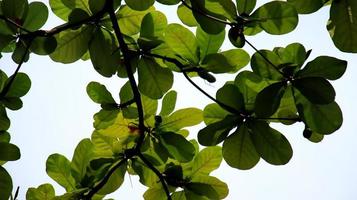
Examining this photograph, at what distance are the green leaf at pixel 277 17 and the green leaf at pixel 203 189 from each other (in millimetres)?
704

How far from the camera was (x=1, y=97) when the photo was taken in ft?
5.98

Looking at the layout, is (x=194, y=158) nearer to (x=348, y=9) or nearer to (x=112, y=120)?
(x=112, y=120)

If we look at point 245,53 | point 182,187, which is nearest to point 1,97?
point 182,187

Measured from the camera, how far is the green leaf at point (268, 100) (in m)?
1.52

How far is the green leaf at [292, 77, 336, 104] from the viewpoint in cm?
144

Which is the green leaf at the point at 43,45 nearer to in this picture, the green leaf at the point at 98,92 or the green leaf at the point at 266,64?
the green leaf at the point at 98,92

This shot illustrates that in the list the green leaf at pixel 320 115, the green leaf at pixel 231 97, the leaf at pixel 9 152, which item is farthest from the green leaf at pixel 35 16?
the green leaf at pixel 320 115

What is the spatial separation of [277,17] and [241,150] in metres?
0.52

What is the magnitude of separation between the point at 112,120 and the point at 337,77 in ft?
3.13

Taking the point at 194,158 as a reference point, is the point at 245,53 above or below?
above

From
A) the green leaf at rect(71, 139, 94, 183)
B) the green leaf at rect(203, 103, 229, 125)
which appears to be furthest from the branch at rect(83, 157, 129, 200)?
the green leaf at rect(203, 103, 229, 125)

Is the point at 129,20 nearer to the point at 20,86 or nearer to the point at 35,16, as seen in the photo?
the point at 35,16

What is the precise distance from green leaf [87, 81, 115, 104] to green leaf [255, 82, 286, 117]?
27.0 inches

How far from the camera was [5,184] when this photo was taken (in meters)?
1.70
